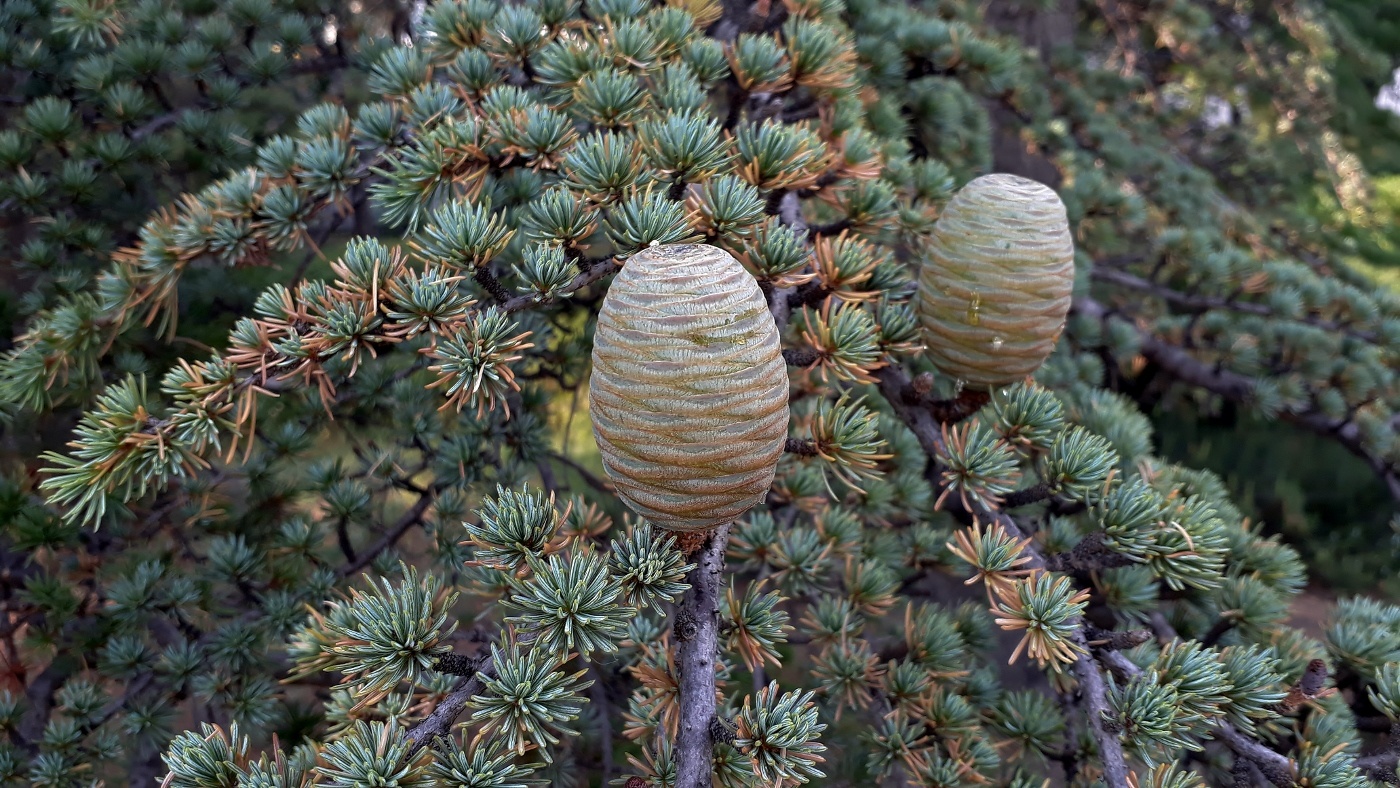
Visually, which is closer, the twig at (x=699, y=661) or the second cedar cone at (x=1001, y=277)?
the twig at (x=699, y=661)

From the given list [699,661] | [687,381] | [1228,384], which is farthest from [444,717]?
[1228,384]

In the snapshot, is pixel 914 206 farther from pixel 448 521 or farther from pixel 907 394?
pixel 448 521

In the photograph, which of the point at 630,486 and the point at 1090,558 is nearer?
the point at 630,486

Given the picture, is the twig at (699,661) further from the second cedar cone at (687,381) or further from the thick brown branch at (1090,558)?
the thick brown branch at (1090,558)

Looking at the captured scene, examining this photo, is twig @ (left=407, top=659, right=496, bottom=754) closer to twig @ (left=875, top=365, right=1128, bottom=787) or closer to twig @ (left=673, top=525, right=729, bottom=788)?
twig @ (left=673, top=525, right=729, bottom=788)

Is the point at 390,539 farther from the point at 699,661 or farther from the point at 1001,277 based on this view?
the point at 1001,277

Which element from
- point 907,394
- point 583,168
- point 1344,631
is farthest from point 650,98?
point 1344,631

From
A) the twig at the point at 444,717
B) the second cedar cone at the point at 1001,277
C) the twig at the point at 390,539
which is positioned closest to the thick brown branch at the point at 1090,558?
the second cedar cone at the point at 1001,277
